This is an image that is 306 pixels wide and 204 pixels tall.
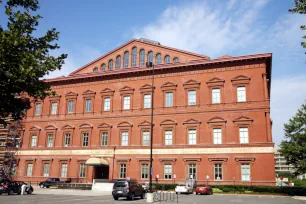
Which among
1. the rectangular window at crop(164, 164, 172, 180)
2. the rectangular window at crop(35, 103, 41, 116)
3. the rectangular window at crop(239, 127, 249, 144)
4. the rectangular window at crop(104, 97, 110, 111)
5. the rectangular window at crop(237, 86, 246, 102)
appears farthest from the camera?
the rectangular window at crop(35, 103, 41, 116)

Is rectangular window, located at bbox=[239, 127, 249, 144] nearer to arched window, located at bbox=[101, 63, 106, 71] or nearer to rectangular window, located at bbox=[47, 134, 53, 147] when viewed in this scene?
arched window, located at bbox=[101, 63, 106, 71]

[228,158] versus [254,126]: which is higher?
[254,126]

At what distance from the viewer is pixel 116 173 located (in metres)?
41.7

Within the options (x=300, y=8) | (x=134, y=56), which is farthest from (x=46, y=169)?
(x=300, y=8)

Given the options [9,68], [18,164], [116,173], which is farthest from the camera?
[18,164]

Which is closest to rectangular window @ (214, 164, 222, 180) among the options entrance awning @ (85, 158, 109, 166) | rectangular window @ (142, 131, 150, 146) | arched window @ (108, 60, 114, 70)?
rectangular window @ (142, 131, 150, 146)

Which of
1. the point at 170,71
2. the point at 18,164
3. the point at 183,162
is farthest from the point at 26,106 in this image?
the point at 18,164

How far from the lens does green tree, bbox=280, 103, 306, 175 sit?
3334 cm

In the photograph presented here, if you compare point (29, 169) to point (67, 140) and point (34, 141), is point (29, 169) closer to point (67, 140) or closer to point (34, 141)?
point (34, 141)

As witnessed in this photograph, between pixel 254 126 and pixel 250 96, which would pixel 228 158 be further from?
pixel 250 96

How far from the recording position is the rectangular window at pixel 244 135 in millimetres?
36750

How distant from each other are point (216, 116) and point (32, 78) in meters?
30.2

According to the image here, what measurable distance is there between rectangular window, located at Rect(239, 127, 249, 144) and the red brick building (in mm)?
118

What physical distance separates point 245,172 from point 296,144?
21.7 ft
